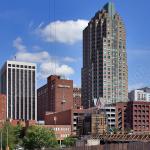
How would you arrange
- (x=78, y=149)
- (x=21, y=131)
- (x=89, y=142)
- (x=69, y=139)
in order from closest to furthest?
(x=78, y=149) → (x=89, y=142) → (x=69, y=139) → (x=21, y=131)

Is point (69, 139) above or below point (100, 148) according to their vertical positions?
below

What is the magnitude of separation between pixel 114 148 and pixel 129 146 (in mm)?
1929

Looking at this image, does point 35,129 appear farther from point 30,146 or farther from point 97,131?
point 97,131

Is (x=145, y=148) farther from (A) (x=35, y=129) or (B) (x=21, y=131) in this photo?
(B) (x=21, y=131)

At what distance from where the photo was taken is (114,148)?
1795 inches

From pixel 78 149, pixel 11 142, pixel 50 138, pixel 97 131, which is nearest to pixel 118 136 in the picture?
pixel 50 138

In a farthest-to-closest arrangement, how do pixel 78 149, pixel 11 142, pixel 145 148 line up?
pixel 11 142
pixel 78 149
pixel 145 148

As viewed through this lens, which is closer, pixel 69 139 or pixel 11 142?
pixel 11 142

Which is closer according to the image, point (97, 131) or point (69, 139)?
point (69, 139)

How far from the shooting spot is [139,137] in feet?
380

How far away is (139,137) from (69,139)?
52.6 m

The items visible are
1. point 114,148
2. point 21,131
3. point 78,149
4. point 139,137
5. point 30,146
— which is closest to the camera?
point 114,148

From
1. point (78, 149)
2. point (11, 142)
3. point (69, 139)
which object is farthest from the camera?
point (69, 139)

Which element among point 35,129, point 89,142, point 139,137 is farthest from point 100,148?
point 35,129
